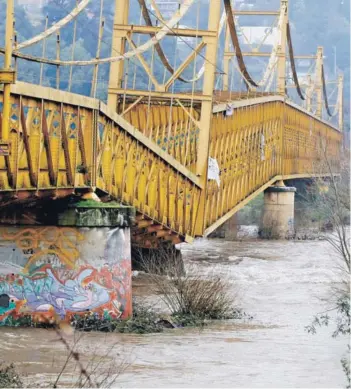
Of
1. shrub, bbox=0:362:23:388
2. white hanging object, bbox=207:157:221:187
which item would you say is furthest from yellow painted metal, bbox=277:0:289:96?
shrub, bbox=0:362:23:388

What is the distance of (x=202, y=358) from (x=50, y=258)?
12.6ft

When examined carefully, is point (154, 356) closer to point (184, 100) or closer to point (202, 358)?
point (202, 358)

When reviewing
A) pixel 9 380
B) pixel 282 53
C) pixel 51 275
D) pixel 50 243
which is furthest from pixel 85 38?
pixel 9 380

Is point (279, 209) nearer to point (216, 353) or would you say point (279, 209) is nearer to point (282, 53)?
point (282, 53)

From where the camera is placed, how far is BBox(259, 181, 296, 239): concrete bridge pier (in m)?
59.5

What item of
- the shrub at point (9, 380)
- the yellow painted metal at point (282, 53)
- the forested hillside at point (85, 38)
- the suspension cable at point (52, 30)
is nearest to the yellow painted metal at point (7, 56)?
the shrub at point (9, 380)

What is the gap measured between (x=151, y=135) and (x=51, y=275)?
13359mm

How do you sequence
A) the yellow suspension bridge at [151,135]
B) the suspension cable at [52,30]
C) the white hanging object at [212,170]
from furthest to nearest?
the white hanging object at [212,170] < the suspension cable at [52,30] < the yellow suspension bridge at [151,135]

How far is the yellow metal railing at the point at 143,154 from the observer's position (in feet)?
74.1

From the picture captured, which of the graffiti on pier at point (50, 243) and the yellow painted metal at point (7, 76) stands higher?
the yellow painted metal at point (7, 76)

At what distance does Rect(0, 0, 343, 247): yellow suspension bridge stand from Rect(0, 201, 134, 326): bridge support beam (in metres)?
0.73

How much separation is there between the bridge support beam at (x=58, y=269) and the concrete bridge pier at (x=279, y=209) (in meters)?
34.4

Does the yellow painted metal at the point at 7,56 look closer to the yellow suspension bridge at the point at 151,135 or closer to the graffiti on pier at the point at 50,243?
the yellow suspension bridge at the point at 151,135

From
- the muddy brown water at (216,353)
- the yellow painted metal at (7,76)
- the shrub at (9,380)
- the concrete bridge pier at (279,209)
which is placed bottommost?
the muddy brown water at (216,353)
